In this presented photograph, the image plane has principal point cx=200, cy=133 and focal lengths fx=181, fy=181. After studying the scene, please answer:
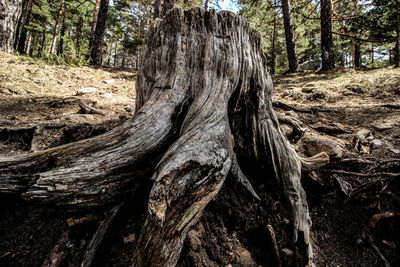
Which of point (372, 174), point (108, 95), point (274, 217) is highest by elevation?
point (108, 95)

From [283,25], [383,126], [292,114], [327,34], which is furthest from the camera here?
[283,25]

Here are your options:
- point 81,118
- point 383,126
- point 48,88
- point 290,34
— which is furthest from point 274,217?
point 290,34

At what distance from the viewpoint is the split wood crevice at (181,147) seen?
Answer: 1161mm

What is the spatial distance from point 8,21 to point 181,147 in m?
8.38

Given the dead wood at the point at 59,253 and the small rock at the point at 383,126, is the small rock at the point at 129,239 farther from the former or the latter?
the small rock at the point at 383,126

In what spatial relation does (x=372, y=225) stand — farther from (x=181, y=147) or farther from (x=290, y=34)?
(x=290, y=34)

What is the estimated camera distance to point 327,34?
8.02m

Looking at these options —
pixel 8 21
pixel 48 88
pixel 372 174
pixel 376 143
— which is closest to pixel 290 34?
pixel 376 143

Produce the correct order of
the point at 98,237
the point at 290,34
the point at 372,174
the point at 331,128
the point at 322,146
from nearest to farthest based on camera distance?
the point at 98,237 → the point at 372,174 → the point at 322,146 → the point at 331,128 → the point at 290,34

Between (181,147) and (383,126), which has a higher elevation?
(383,126)

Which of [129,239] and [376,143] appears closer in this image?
[129,239]

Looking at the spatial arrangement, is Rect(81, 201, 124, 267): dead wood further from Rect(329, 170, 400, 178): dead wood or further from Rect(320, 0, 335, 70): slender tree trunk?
Rect(320, 0, 335, 70): slender tree trunk

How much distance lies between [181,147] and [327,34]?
9.92 m

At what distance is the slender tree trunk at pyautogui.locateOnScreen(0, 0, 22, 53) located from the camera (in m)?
5.66
